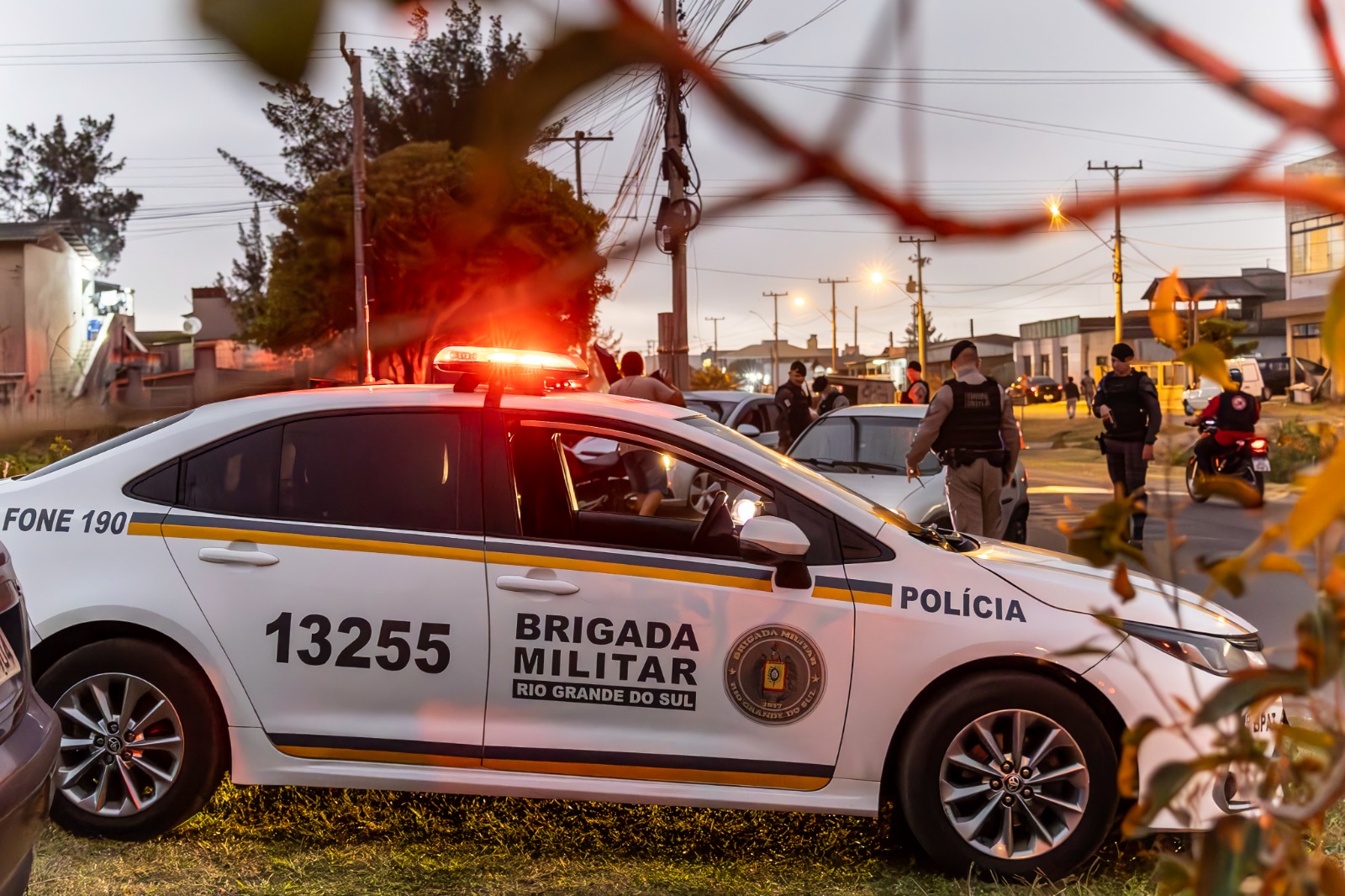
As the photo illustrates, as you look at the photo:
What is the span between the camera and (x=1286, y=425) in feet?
5.44

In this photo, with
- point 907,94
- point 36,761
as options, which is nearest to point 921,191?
point 907,94

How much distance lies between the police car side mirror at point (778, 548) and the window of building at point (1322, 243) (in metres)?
3.10

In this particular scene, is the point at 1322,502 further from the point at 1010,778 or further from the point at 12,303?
the point at 1010,778

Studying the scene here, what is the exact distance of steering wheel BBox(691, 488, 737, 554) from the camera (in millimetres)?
3982

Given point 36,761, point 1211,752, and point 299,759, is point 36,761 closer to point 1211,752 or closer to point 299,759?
point 299,759

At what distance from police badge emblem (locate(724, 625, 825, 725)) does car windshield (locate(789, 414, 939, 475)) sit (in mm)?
5567

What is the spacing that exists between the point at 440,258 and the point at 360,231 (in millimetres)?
101

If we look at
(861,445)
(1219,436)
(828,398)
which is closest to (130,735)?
(861,445)

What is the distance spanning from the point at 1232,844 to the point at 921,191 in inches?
23.9

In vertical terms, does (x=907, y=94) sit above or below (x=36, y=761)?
above

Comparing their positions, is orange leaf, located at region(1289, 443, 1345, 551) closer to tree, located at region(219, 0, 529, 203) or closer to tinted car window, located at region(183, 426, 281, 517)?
tree, located at region(219, 0, 529, 203)

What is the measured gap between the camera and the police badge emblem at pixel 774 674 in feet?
12.4

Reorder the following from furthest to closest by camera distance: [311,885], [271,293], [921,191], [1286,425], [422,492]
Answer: [422,492] → [311,885] → [1286,425] → [271,293] → [921,191]

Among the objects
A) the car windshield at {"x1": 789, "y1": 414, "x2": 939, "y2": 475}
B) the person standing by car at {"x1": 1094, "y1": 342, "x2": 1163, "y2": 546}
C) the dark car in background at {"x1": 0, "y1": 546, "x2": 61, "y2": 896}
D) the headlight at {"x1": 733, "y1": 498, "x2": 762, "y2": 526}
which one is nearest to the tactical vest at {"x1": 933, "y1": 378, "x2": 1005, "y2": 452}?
the car windshield at {"x1": 789, "y1": 414, "x2": 939, "y2": 475}
